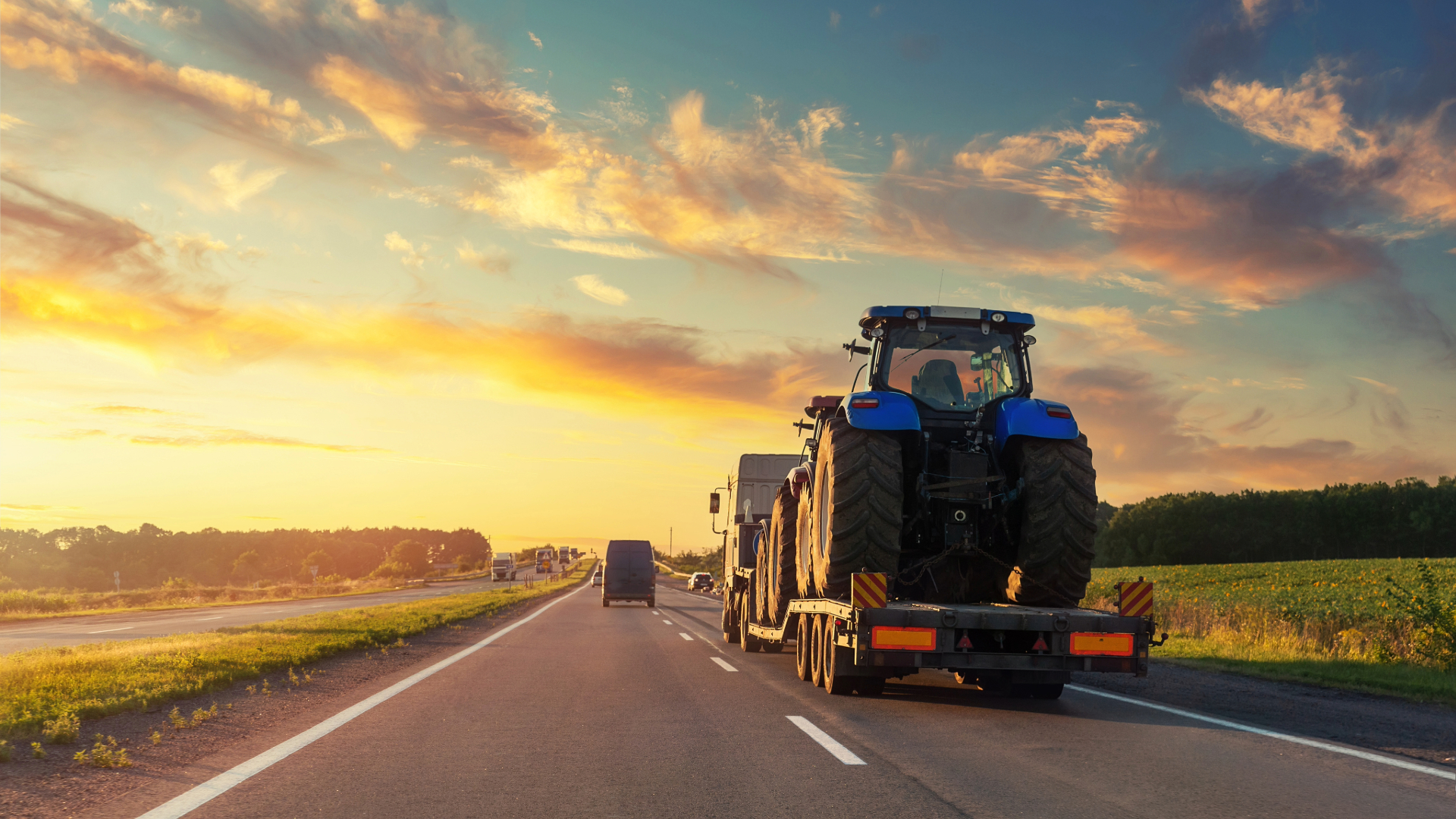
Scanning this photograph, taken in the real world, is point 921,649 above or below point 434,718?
above

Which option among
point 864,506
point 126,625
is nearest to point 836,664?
point 864,506

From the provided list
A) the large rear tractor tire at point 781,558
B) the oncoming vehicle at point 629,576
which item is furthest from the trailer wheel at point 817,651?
the oncoming vehicle at point 629,576

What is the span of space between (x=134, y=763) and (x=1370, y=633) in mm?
17992

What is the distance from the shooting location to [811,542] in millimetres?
11031

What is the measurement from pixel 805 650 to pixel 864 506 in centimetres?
312

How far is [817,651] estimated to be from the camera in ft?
37.2

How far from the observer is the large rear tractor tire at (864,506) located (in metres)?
9.55

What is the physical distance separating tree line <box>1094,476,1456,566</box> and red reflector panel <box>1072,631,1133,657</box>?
388ft

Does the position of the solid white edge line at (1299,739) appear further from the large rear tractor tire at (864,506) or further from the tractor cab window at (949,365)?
the tractor cab window at (949,365)

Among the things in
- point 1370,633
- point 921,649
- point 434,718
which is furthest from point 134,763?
point 1370,633

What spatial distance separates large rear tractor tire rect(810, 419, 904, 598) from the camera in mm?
9555

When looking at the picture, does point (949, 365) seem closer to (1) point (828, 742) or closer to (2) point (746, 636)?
(1) point (828, 742)

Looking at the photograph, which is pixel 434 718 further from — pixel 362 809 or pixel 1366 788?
pixel 1366 788

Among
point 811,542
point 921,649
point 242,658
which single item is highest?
point 811,542
